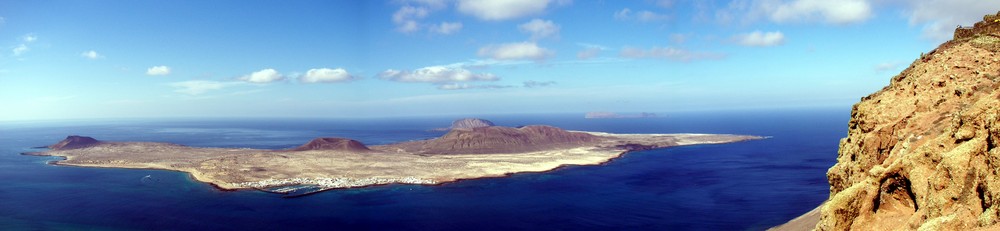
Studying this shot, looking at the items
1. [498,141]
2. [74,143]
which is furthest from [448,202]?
[74,143]

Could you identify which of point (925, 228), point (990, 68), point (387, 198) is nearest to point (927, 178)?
point (925, 228)

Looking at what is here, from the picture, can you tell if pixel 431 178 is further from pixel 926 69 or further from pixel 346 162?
pixel 926 69

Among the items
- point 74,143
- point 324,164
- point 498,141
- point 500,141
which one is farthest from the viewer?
point 74,143

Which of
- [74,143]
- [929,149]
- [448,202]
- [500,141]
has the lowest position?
[448,202]

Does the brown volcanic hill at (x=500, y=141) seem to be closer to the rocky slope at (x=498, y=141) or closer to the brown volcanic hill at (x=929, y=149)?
the rocky slope at (x=498, y=141)

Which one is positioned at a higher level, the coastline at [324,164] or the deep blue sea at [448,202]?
the coastline at [324,164]

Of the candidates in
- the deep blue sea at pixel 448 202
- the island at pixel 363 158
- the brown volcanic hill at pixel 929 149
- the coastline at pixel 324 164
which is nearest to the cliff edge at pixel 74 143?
the island at pixel 363 158

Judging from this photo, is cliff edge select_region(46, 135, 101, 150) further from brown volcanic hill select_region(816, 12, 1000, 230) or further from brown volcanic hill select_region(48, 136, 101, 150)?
brown volcanic hill select_region(816, 12, 1000, 230)

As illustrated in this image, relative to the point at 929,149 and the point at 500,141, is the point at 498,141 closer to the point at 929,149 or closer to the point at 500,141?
the point at 500,141
